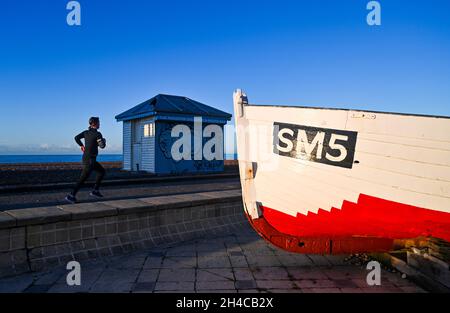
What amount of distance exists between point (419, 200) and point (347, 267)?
5.74 ft

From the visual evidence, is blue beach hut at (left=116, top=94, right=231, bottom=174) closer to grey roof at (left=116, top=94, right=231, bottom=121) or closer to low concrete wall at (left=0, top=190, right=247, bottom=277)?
grey roof at (left=116, top=94, right=231, bottom=121)

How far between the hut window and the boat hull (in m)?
14.6

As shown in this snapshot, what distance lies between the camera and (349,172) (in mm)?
4273

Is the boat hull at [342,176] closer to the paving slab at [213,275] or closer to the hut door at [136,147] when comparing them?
the paving slab at [213,275]

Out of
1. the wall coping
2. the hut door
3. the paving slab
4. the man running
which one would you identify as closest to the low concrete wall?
the wall coping

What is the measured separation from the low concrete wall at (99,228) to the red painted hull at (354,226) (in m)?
2.39

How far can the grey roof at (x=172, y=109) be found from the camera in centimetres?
1878

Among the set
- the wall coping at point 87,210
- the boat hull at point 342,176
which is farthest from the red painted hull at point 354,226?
the wall coping at point 87,210

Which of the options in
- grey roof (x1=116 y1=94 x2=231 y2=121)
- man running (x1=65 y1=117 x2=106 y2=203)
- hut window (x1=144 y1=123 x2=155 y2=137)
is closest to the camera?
man running (x1=65 y1=117 x2=106 y2=203)

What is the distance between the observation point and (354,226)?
444 cm

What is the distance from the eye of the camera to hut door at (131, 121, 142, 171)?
811 inches

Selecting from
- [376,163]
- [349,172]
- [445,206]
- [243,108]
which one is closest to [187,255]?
[243,108]

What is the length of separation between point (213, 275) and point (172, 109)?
15.5 metres

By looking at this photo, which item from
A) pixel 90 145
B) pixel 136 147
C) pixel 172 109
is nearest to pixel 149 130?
pixel 172 109
